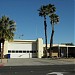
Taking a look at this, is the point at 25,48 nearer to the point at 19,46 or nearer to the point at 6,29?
the point at 19,46

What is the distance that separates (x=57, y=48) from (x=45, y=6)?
12.0 meters

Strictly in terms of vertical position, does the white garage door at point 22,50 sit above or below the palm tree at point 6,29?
below

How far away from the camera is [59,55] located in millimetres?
75000

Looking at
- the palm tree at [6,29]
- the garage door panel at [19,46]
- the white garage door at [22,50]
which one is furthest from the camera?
the white garage door at [22,50]

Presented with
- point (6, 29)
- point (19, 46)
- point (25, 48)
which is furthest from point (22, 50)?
point (6, 29)

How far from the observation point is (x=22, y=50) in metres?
71.6

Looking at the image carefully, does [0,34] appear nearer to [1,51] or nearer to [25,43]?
[1,51]

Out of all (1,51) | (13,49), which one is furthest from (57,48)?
(1,51)

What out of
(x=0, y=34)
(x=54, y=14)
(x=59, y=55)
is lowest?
(x=59, y=55)

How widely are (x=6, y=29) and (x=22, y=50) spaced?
878 centimetres

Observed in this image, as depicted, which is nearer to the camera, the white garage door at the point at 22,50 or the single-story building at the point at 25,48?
the single-story building at the point at 25,48

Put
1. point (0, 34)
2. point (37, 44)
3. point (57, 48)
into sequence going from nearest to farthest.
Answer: point (0, 34) → point (37, 44) → point (57, 48)

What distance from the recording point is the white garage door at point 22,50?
71125 millimetres

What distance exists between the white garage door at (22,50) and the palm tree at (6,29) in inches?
197
